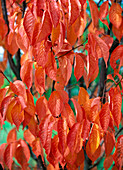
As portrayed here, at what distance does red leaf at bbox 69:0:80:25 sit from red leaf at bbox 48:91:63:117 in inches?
6.7

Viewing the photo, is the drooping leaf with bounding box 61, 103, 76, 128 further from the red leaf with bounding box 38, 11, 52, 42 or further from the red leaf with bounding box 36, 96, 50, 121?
the red leaf with bounding box 38, 11, 52, 42

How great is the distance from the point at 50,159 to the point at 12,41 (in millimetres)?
391

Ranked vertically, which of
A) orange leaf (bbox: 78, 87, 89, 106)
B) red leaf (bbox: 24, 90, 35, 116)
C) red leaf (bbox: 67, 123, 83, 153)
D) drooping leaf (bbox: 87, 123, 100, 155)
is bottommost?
drooping leaf (bbox: 87, 123, 100, 155)

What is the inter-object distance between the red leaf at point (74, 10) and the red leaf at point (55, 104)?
170 millimetres

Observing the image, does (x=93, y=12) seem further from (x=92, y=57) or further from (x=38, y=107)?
(x=38, y=107)

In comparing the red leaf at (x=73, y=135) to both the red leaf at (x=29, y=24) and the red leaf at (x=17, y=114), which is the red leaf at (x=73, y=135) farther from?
Result: the red leaf at (x=29, y=24)

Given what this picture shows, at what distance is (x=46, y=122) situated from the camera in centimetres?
52

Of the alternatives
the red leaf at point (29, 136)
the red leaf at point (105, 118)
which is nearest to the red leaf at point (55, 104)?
the red leaf at point (105, 118)

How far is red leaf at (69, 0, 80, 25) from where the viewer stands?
0.46 m

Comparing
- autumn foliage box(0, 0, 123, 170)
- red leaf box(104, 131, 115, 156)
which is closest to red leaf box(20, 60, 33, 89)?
autumn foliage box(0, 0, 123, 170)

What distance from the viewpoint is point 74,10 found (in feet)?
1.54

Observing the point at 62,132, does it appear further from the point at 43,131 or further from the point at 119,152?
the point at 119,152

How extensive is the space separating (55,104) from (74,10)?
0.21 m

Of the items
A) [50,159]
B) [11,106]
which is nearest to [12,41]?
[11,106]
